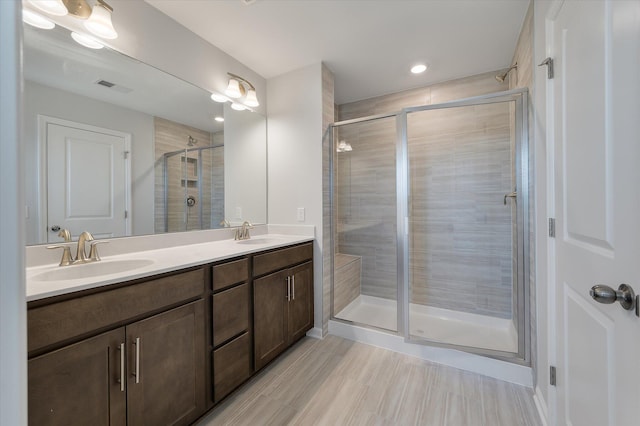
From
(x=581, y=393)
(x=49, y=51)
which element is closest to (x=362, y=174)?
(x=581, y=393)

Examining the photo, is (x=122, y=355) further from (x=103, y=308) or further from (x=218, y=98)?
(x=218, y=98)

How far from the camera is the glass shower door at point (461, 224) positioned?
88.1 inches

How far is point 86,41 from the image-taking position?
4.61 ft

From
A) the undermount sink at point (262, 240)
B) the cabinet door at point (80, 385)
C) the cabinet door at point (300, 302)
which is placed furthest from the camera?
the undermount sink at point (262, 240)

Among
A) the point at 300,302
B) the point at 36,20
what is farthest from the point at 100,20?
the point at 300,302

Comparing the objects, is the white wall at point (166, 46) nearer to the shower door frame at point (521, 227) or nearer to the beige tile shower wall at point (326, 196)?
the beige tile shower wall at point (326, 196)

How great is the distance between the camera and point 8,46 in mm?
353

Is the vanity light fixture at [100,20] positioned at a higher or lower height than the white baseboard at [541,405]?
higher

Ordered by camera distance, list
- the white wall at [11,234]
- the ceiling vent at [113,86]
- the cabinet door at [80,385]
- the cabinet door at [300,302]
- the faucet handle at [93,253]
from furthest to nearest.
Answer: the cabinet door at [300,302], the ceiling vent at [113,86], the faucet handle at [93,253], the cabinet door at [80,385], the white wall at [11,234]

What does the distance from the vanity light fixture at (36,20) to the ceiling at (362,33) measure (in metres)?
0.60

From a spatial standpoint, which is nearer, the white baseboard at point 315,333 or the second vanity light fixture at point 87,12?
the second vanity light fixture at point 87,12

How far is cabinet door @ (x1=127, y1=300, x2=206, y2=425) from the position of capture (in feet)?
3.52

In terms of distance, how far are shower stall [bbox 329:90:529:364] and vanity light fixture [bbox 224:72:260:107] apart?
2.69 ft

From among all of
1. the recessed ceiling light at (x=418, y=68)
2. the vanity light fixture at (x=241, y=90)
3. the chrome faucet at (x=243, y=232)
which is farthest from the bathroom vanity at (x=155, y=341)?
the recessed ceiling light at (x=418, y=68)
